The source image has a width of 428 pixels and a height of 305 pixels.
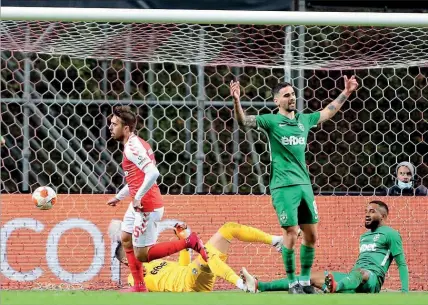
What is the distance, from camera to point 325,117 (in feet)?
25.7

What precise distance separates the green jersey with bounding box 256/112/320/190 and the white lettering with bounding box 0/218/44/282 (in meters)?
2.69

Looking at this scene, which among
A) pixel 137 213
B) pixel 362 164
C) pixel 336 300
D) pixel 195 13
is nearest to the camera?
pixel 336 300

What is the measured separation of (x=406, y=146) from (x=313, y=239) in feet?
11.7

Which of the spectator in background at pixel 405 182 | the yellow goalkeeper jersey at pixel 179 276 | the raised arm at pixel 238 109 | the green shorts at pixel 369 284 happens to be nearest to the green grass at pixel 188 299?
the raised arm at pixel 238 109

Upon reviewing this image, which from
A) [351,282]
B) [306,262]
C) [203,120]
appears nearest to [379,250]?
[351,282]

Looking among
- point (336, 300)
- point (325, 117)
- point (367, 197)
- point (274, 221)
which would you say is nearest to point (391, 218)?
point (367, 197)

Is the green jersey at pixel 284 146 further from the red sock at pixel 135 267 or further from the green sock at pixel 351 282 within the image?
the red sock at pixel 135 267

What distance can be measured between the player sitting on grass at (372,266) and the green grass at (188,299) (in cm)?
187

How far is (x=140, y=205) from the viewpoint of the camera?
798cm

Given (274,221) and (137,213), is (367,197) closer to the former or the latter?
(274,221)

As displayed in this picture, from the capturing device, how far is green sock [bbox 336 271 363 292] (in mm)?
7822

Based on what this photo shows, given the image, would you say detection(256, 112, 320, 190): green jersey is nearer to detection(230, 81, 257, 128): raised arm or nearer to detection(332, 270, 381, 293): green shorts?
detection(230, 81, 257, 128): raised arm

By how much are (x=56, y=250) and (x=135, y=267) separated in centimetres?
123

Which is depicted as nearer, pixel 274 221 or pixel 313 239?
pixel 313 239
